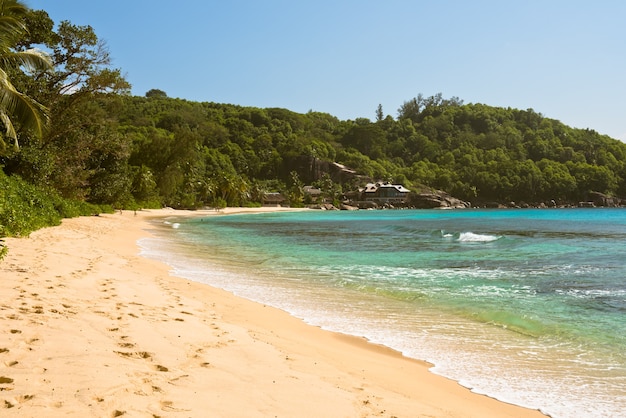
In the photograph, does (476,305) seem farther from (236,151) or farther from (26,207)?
(236,151)

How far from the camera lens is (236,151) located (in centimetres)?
13200

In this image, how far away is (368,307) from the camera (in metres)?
9.54

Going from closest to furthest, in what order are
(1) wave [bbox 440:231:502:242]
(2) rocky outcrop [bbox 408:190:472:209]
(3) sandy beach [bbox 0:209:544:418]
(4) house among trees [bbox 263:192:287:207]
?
(3) sandy beach [bbox 0:209:544:418]
(1) wave [bbox 440:231:502:242]
(4) house among trees [bbox 263:192:287:207]
(2) rocky outcrop [bbox 408:190:472:209]

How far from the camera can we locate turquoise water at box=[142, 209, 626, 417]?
5.64m

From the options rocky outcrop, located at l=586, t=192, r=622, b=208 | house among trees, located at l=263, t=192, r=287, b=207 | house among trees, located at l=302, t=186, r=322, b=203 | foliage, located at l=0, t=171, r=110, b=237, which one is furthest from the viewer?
rocky outcrop, located at l=586, t=192, r=622, b=208

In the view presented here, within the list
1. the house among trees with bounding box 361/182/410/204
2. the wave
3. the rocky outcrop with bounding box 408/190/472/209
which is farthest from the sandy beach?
the rocky outcrop with bounding box 408/190/472/209

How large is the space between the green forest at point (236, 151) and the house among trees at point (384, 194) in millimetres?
7809

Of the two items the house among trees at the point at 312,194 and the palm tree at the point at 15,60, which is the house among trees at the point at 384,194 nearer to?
the house among trees at the point at 312,194

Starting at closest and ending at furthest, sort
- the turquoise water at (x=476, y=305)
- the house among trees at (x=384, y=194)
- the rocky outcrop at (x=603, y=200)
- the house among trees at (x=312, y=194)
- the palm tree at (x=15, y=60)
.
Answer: the turquoise water at (x=476, y=305) → the palm tree at (x=15, y=60) → the house among trees at (x=312, y=194) → the house among trees at (x=384, y=194) → the rocky outcrop at (x=603, y=200)

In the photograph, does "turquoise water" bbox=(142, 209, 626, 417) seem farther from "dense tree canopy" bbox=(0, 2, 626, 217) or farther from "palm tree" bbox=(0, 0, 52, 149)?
"dense tree canopy" bbox=(0, 2, 626, 217)

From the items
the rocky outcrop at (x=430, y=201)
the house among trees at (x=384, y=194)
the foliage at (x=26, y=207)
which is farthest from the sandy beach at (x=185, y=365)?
the rocky outcrop at (x=430, y=201)

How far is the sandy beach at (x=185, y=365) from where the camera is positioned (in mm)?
3766

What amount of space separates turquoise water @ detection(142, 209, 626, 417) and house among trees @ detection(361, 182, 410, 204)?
347 feet

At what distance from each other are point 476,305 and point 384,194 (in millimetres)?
118594
